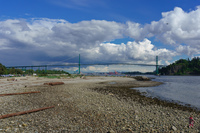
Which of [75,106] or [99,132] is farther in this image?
[75,106]

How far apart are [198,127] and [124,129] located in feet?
11.7

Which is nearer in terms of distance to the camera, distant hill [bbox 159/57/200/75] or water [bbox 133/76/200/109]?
water [bbox 133/76/200/109]

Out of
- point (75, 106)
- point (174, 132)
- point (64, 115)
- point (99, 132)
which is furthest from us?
point (75, 106)

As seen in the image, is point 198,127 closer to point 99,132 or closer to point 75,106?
point 99,132

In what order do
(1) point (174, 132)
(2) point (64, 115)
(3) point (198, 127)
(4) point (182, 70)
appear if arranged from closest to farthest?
(1) point (174, 132) < (3) point (198, 127) < (2) point (64, 115) < (4) point (182, 70)

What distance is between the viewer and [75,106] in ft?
27.7

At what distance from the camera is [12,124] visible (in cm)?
554

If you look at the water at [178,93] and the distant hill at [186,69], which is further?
the distant hill at [186,69]

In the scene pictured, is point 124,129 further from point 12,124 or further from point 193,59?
point 193,59

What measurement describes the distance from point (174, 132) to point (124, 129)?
79.5 inches

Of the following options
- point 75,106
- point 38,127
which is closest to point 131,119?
point 75,106

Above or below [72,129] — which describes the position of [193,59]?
above

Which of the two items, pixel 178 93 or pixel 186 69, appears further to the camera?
pixel 186 69

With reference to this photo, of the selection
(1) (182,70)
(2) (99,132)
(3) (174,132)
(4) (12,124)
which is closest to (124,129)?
(2) (99,132)
